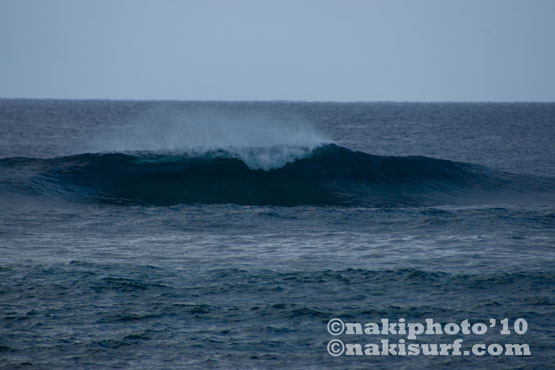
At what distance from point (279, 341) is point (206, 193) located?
12.2 m

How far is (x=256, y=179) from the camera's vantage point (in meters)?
20.7

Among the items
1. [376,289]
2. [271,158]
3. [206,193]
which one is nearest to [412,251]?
[376,289]

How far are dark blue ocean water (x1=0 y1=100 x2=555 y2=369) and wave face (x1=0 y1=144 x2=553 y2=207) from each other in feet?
0.28

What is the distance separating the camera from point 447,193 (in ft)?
67.5

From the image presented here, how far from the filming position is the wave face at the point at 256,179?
1839 cm

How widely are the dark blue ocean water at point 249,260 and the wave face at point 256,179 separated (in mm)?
86

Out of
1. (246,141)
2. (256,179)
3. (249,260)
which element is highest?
(246,141)

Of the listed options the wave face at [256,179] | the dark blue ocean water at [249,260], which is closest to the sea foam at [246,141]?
the wave face at [256,179]

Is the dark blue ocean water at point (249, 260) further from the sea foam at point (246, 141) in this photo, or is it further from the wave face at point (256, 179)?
the sea foam at point (246, 141)

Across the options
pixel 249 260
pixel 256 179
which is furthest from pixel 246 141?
pixel 249 260

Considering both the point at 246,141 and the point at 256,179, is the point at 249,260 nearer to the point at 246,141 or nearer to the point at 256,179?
the point at 256,179

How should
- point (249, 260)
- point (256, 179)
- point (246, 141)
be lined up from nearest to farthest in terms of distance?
point (249, 260), point (256, 179), point (246, 141)

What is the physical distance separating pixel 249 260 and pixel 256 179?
10441mm

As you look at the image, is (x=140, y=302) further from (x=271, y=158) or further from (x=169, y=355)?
(x=271, y=158)
